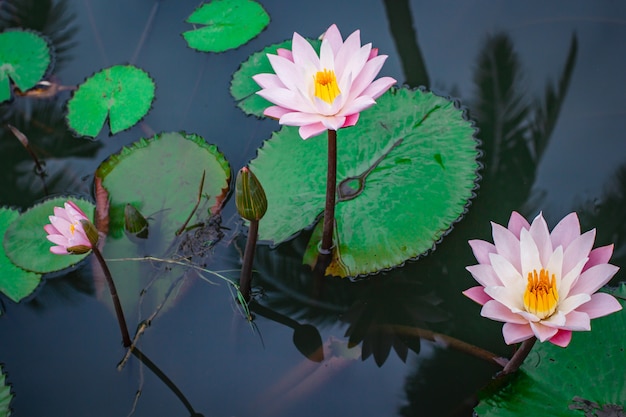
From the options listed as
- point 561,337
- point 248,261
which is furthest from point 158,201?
point 561,337

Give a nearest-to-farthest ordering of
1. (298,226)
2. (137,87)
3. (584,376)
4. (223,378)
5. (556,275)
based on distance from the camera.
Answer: (556,275)
(584,376)
(223,378)
(298,226)
(137,87)

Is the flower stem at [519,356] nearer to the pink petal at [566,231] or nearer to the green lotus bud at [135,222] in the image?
the pink petal at [566,231]

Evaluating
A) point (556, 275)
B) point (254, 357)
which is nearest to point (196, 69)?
point (254, 357)

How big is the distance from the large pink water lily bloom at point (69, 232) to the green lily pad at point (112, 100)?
2.53 feet

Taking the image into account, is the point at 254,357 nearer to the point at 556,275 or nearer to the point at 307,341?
the point at 307,341

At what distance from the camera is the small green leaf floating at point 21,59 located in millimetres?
2865

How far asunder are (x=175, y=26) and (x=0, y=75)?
34.4 inches

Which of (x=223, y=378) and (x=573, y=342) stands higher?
(x=573, y=342)

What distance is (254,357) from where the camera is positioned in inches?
78.5

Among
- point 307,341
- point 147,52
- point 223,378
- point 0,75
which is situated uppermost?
point 147,52

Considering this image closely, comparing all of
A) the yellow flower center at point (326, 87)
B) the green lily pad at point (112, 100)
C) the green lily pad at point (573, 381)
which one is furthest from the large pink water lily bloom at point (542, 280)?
the green lily pad at point (112, 100)

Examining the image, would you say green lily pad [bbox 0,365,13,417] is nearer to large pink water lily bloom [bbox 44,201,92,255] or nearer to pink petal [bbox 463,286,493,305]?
large pink water lily bloom [bbox 44,201,92,255]

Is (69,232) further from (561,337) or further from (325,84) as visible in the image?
(561,337)

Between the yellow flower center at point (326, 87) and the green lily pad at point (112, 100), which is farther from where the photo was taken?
the green lily pad at point (112, 100)
